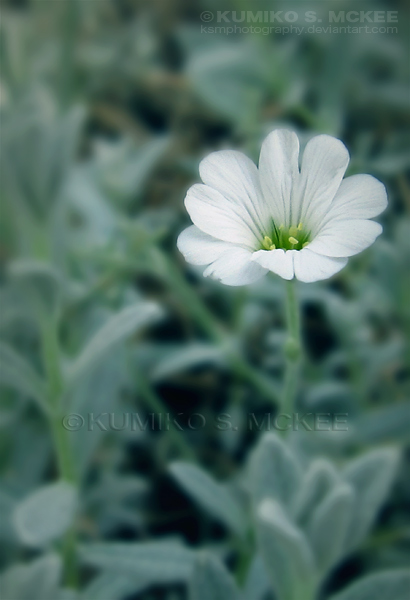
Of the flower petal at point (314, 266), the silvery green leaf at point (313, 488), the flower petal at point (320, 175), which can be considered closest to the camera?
the flower petal at point (314, 266)

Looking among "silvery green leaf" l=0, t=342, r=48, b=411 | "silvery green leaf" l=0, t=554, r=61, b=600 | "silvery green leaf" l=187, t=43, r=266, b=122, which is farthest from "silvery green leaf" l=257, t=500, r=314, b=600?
"silvery green leaf" l=187, t=43, r=266, b=122

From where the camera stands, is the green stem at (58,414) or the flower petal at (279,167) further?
the green stem at (58,414)

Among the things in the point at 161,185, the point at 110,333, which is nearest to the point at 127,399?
the point at 110,333

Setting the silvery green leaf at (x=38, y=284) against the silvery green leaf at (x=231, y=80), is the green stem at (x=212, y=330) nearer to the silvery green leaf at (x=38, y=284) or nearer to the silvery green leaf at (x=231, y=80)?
the silvery green leaf at (x=38, y=284)

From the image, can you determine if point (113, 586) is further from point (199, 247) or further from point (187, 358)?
point (199, 247)

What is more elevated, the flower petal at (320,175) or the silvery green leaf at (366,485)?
the flower petal at (320,175)

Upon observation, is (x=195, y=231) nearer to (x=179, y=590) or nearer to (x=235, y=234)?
(x=235, y=234)

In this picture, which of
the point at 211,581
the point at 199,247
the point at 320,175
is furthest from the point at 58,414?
the point at 320,175

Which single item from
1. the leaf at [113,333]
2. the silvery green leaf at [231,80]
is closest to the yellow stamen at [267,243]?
the leaf at [113,333]
